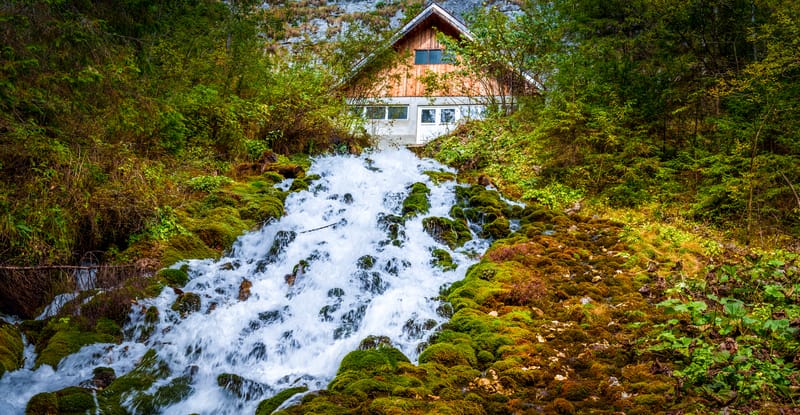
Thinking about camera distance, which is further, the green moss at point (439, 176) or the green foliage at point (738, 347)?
the green moss at point (439, 176)

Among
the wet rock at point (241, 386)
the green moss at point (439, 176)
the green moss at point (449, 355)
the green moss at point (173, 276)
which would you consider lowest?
the wet rock at point (241, 386)

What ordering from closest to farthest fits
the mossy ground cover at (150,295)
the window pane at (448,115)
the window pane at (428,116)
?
the mossy ground cover at (150,295)
the window pane at (448,115)
the window pane at (428,116)

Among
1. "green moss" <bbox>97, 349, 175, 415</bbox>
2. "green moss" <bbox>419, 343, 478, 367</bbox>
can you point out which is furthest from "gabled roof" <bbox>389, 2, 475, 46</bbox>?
"green moss" <bbox>97, 349, 175, 415</bbox>

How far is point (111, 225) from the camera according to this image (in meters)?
7.87

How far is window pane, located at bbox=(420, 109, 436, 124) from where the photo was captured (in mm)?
20189

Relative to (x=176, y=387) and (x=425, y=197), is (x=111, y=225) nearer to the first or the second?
(x=176, y=387)

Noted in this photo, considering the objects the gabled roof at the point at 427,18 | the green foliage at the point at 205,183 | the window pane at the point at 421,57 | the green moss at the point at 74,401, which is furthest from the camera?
the window pane at the point at 421,57

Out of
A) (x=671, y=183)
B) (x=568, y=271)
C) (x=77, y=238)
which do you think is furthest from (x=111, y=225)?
(x=671, y=183)

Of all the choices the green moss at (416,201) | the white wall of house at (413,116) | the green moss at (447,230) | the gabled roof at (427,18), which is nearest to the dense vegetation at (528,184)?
the green moss at (447,230)

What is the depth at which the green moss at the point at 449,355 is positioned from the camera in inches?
222

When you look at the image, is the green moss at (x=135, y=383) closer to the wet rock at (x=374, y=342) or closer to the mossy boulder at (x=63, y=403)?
the mossy boulder at (x=63, y=403)

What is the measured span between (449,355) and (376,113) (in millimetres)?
15652

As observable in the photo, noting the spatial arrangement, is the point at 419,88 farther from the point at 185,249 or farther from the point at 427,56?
the point at 185,249

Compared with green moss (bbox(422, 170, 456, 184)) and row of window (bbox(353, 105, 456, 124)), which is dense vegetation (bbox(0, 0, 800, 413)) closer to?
green moss (bbox(422, 170, 456, 184))
